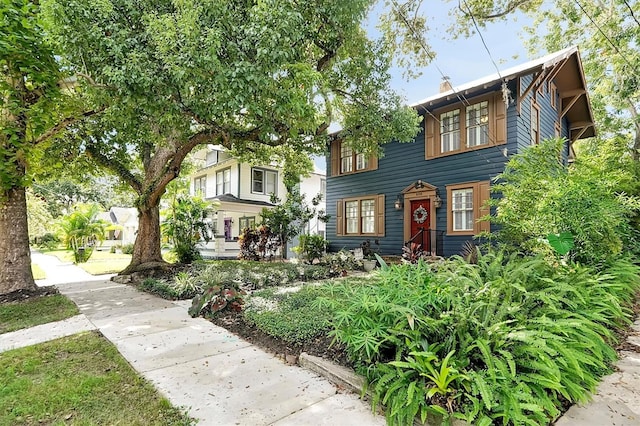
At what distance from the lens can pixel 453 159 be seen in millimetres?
10297

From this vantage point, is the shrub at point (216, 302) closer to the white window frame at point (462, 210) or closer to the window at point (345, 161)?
the white window frame at point (462, 210)

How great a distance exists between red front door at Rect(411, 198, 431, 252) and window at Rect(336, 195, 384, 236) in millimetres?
1294

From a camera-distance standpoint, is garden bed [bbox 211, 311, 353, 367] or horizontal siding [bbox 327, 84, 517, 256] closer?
garden bed [bbox 211, 311, 353, 367]

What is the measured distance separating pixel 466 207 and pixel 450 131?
2.52m

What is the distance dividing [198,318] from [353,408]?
137 inches

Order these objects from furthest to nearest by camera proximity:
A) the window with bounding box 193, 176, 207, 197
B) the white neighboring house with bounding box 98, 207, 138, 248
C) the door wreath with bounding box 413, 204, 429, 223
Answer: the white neighboring house with bounding box 98, 207, 138, 248, the window with bounding box 193, 176, 207, 197, the door wreath with bounding box 413, 204, 429, 223

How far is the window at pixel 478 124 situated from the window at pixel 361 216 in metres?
3.67

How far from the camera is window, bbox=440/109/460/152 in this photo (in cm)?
1037

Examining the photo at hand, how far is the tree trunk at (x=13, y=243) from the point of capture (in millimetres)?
6801

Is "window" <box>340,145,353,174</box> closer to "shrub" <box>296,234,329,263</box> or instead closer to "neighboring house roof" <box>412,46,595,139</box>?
"shrub" <box>296,234,329,263</box>

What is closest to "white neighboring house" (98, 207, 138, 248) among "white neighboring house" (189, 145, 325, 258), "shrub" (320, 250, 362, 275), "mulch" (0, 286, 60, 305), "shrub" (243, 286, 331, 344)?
"white neighboring house" (189, 145, 325, 258)

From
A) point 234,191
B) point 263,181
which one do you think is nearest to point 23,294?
point 234,191

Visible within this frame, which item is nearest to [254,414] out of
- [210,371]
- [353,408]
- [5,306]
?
[353,408]

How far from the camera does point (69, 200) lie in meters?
41.4
